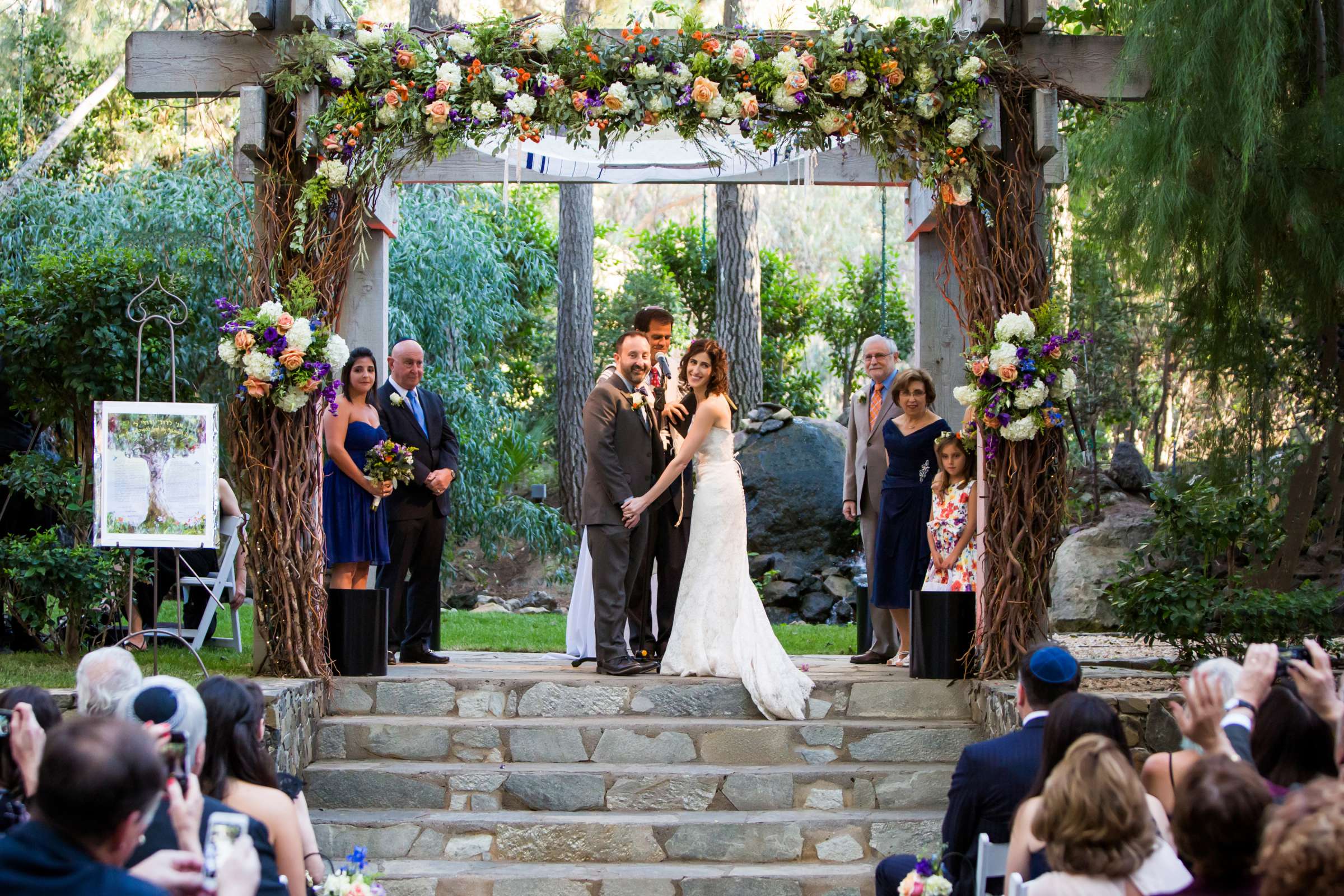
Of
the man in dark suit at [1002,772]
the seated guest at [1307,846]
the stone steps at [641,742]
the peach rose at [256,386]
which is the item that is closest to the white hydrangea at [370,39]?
the peach rose at [256,386]

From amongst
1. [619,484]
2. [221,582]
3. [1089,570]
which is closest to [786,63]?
[619,484]

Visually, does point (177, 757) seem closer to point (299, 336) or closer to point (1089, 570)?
point (299, 336)

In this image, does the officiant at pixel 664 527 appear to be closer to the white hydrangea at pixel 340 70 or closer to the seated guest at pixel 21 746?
the white hydrangea at pixel 340 70

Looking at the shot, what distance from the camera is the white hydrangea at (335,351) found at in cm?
625

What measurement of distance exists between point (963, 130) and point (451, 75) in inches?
93.5

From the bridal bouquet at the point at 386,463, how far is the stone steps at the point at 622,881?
7.09 ft

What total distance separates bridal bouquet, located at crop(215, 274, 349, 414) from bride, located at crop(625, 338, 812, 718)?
162 cm

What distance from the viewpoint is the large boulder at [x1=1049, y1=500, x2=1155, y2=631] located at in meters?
10.6

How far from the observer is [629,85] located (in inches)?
255

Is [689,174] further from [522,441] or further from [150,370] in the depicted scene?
[522,441]

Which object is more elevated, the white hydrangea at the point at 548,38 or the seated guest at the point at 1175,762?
the white hydrangea at the point at 548,38

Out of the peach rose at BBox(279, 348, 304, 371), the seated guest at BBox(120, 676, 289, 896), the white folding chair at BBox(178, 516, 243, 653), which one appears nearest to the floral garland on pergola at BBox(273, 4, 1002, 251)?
the peach rose at BBox(279, 348, 304, 371)

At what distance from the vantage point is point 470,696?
6.39 m

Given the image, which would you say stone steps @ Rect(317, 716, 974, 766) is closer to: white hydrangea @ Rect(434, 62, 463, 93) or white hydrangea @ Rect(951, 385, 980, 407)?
white hydrangea @ Rect(951, 385, 980, 407)
